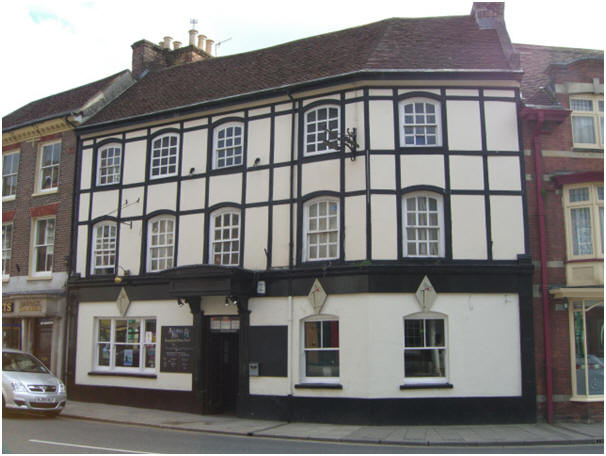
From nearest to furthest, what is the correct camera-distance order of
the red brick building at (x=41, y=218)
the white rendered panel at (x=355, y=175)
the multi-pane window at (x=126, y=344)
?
1. the white rendered panel at (x=355, y=175)
2. the multi-pane window at (x=126, y=344)
3. the red brick building at (x=41, y=218)

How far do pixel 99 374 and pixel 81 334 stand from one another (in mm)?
1497

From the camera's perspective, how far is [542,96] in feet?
51.4

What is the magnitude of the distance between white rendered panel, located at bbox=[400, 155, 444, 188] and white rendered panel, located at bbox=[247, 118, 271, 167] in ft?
12.8

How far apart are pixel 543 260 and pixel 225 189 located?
8.60m

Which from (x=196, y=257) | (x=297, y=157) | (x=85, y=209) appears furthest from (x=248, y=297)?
(x=85, y=209)

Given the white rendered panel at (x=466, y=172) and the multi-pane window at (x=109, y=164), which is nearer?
the white rendered panel at (x=466, y=172)

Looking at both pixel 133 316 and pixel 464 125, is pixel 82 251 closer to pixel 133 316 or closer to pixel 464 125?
pixel 133 316

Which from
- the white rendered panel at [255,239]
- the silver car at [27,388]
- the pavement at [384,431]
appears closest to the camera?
the pavement at [384,431]

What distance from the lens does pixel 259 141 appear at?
1669cm

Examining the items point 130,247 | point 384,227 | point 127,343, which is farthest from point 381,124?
point 127,343

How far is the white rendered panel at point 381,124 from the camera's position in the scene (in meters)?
14.9

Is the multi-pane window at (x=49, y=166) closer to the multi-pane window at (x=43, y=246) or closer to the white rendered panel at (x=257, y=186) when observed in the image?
the multi-pane window at (x=43, y=246)

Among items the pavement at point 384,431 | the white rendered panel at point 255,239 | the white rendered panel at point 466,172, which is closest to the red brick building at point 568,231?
the pavement at point 384,431

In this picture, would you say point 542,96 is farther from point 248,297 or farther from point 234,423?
point 234,423
